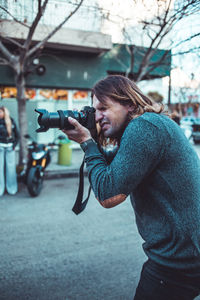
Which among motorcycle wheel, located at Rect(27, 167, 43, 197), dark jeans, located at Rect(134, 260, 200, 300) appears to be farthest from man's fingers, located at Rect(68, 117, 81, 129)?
motorcycle wheel, located at Rect(27, 167, 43, 197)

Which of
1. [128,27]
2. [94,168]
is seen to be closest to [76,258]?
[94,168]

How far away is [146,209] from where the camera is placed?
1.31 metres

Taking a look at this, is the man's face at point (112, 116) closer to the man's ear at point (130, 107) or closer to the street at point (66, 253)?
the man's ear at point (130, 107)

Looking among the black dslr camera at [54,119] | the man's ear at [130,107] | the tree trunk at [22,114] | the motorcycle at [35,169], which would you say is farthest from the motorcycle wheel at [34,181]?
the man's ear at [130,107]

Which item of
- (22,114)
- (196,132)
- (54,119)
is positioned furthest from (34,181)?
(196,132)

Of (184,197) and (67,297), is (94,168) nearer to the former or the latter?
(184,197)

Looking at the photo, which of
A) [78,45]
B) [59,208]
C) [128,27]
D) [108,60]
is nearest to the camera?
[59,208]

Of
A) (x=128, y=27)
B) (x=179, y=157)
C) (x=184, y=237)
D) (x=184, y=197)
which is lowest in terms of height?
(x=184, y=237)

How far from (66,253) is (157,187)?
253 centimetres

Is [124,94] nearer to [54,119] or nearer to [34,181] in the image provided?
[54,119]

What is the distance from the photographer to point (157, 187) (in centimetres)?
122

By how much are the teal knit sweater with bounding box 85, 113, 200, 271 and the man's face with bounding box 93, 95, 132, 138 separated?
0.17 meters

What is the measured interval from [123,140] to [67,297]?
6.50ft

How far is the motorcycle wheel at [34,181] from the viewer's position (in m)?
5.79
